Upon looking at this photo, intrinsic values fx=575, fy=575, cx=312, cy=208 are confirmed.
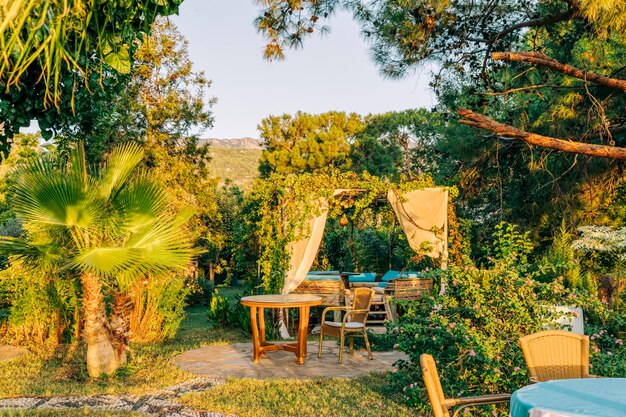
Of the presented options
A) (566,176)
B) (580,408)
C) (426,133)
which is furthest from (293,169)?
Result: (580,408)

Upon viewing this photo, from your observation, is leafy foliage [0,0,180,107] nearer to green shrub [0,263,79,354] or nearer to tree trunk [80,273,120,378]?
tree trunk [80,273,120,378]

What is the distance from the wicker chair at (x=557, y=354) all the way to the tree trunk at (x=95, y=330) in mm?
4196

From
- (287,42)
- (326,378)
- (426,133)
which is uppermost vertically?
(426,133)

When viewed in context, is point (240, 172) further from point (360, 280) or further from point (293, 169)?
point (360, 280)

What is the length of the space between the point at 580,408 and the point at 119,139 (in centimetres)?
1127

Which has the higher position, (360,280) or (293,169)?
(293,169)

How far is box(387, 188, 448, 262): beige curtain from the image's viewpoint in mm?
9320

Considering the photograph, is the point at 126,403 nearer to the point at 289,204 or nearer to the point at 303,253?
the point at 303,253

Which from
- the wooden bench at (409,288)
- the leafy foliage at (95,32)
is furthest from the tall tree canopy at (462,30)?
the wooden bench at (409,288)

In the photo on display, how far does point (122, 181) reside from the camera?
19.0 ft

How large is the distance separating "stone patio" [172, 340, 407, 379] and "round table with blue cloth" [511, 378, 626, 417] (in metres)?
3.58

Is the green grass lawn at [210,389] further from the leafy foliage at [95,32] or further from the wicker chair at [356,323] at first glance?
the leafy foliage at [95,32]

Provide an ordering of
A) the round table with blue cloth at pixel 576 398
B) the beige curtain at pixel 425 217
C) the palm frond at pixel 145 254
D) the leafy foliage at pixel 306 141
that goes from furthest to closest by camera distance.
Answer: the leafy foliage at pixel 306 141, the beige curtain at pixel 425 217, the palm frond at pixel 145 254, the round table with blue cloth at pixel 576 398

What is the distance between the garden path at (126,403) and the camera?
4.64m
